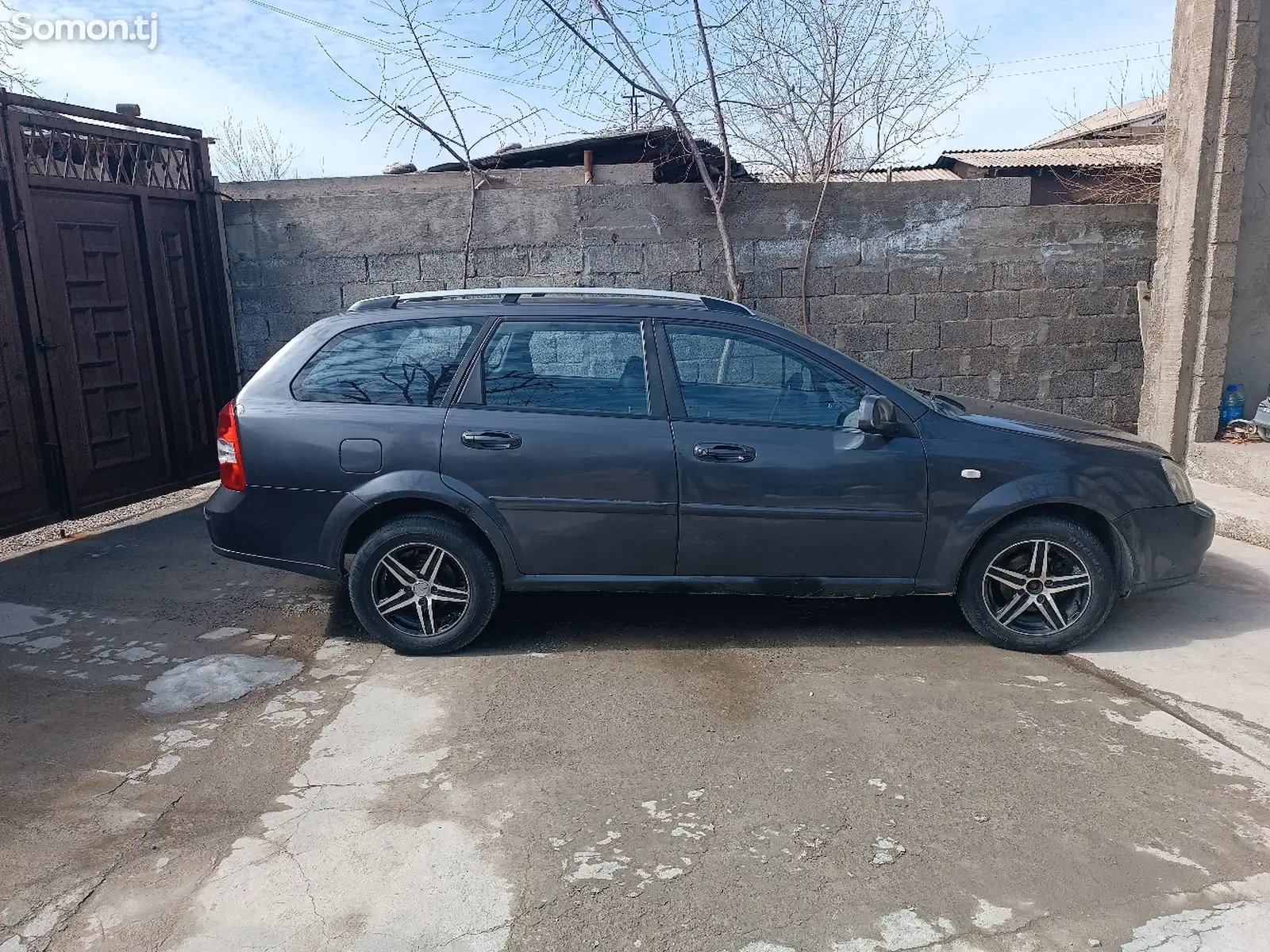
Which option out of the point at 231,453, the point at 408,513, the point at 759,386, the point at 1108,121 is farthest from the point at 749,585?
the point at 1108,121

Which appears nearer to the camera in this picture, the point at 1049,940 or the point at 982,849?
the point at 1049,940

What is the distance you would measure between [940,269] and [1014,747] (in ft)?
18.2

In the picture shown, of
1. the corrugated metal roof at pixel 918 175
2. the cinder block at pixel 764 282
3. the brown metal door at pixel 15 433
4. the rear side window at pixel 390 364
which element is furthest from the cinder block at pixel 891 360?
the brown metal door at pixel 15 433

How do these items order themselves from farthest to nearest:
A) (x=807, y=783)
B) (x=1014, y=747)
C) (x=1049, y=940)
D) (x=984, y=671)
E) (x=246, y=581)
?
(x=246, y=581) → (x=984, y=671) → (x=1014, y=747) → (x=807, y=783) → (x=1049, y=940)

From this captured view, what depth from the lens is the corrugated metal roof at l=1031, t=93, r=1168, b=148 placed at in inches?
535

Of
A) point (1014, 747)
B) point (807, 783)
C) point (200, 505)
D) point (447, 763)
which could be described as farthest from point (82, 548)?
point (1014, 747)

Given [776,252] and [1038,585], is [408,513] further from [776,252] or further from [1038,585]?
[776,252]

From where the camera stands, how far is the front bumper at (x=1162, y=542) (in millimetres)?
4438

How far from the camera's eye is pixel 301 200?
26.2 feet

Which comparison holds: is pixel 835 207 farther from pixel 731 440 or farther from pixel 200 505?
pixel 200 505

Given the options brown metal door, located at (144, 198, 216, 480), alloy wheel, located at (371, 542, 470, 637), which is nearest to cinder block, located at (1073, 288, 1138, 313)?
alloy wheel, located at (371, 542, 470, 637)

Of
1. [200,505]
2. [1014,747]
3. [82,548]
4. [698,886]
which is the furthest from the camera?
[200,505]

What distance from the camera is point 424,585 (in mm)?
4520

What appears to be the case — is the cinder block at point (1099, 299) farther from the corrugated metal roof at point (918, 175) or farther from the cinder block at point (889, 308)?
the corrugated metal roof at point (918, 175)
